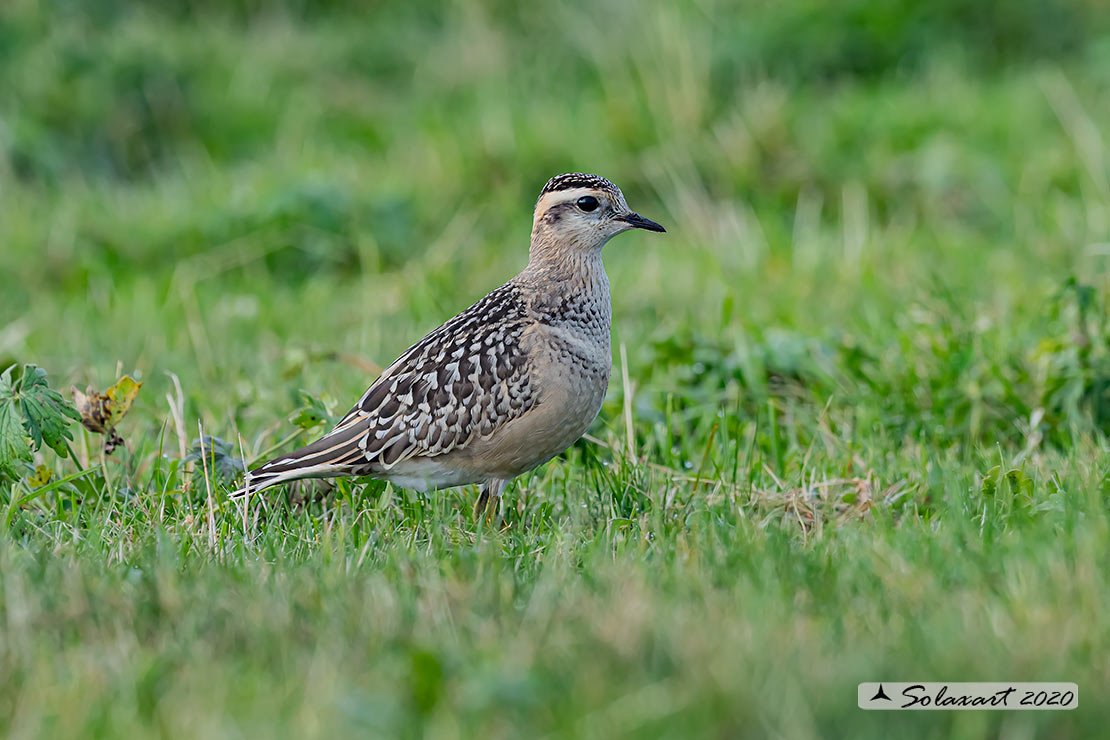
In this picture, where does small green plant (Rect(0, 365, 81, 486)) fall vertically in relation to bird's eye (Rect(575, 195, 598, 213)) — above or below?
below

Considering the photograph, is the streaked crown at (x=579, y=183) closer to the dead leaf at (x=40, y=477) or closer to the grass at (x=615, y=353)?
the grass at (x=615, y=353)

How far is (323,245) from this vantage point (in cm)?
912

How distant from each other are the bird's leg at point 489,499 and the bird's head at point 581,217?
897mm

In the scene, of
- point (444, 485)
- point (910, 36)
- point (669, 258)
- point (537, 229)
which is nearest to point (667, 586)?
point (444, 485)

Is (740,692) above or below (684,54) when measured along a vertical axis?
below

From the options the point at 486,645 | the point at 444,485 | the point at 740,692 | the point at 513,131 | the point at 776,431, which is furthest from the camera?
the point at 513,131

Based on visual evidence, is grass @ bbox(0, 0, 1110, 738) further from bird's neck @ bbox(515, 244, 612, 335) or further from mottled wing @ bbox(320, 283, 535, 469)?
bird's neck @ bbox(515, 244, 612, 335)

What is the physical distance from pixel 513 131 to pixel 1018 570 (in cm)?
752

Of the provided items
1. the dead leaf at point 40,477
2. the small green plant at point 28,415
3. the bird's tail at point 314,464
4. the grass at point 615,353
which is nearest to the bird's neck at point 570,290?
the grass at point 615,353

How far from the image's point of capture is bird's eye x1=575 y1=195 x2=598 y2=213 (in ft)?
17.3

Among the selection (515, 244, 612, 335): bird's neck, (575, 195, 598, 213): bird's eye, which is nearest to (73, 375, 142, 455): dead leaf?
(515, 244, 612, 335): bird's neck

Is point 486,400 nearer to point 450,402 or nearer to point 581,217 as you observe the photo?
point 450,402

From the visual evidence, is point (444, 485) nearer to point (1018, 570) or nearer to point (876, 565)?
point (876, 565)

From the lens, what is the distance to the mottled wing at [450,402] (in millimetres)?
4891
